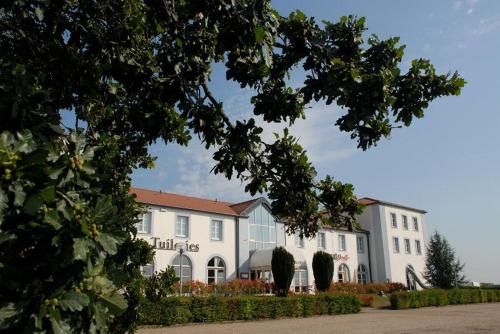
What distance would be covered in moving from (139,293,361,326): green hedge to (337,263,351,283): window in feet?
53.8

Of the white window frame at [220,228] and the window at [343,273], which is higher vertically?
the white window frame at [220,228]

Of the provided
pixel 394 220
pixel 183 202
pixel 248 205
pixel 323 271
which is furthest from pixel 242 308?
pixel 394 220

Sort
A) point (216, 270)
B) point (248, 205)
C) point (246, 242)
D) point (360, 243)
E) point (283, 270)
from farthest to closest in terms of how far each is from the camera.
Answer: point (360, 243) → point (248, 205) → point (246, 242) → point (216, 270) → point (283, 270)

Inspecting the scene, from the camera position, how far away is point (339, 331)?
13992 millimetres

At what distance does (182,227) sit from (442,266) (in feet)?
89.8

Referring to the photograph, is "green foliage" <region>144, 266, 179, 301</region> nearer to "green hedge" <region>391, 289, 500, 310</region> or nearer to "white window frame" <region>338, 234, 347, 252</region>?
"green hedge" <region>391, 289, 500, 310</region>

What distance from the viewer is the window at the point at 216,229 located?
30942mm

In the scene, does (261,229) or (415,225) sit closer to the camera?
(261,229)

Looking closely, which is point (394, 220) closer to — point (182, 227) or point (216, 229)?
point (216, 229)

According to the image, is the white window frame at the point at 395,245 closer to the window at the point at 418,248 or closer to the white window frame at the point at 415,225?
the window at the point at 418,248

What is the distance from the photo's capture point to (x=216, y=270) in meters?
30.6

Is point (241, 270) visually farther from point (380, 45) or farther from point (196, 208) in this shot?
point (380, 45)

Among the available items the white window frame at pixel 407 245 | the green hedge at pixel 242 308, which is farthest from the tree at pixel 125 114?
the white window frame at pixel 407 245

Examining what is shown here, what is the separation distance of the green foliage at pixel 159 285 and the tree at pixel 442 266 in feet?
136
